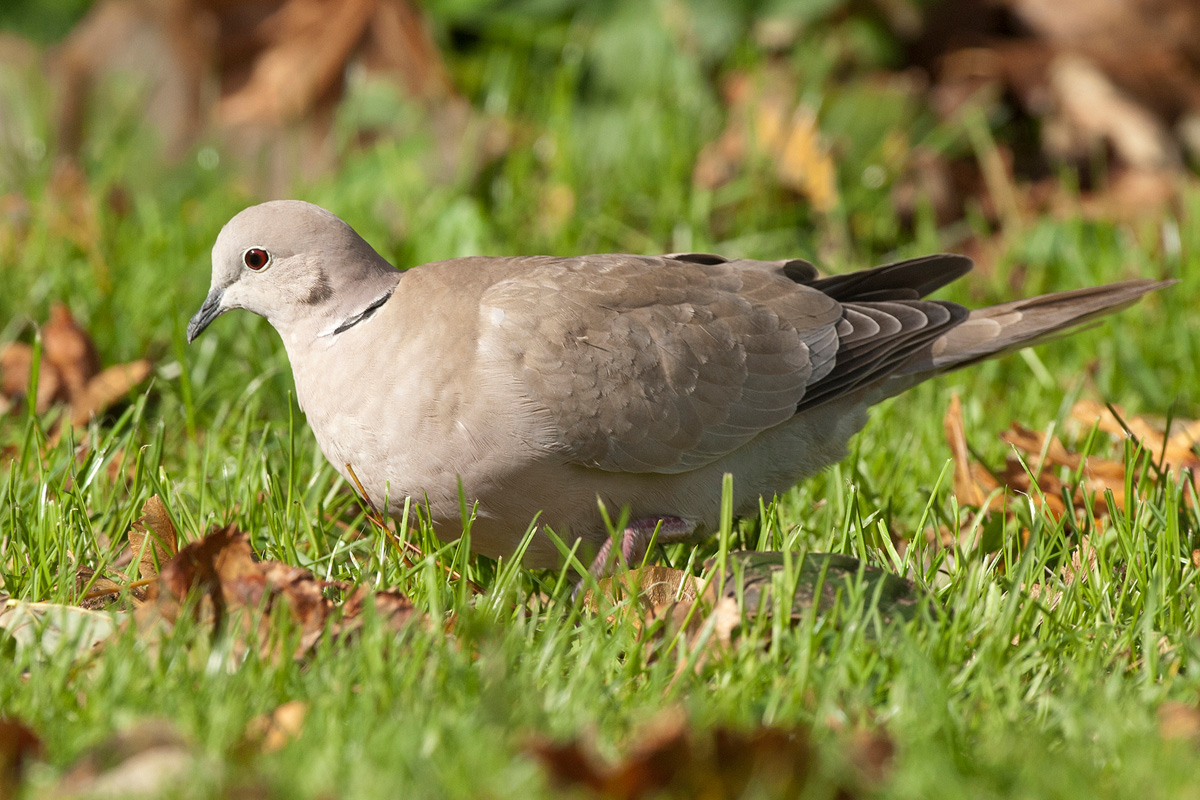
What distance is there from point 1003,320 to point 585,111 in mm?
3008

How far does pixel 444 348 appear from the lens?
120 inches

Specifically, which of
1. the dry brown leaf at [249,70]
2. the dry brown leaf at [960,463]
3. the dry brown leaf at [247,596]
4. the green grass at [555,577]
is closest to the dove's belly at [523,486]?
the green grass at [555,577]

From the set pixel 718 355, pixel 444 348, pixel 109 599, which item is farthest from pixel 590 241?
pixel 109 599

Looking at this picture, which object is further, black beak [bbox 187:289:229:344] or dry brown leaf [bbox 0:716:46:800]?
black beak [bbox 187:289:229:344]

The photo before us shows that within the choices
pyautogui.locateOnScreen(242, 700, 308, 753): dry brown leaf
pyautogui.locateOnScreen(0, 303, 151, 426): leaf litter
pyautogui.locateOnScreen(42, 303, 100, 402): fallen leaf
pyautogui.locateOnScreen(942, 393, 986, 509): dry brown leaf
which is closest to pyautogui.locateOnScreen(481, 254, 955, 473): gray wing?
pyautogui.locateOnScreen(942, 393, 986, 509): dry brown leaf

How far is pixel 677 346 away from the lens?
3334mm

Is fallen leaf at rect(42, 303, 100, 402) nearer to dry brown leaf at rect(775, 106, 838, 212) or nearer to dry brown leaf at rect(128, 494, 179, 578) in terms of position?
dry brown leaf at rect(128, 494, 179, 578)

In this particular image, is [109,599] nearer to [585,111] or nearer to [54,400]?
[54,400]

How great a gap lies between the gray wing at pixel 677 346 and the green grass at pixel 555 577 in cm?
33

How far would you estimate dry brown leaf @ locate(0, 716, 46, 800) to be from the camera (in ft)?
6.30

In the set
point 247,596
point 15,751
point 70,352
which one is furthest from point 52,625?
point 70,352

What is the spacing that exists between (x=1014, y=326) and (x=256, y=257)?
2225mm

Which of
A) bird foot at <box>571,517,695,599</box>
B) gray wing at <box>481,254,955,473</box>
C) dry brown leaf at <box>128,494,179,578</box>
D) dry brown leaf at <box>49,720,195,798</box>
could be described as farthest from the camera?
bird foot at <box>571,517,695,599</box>

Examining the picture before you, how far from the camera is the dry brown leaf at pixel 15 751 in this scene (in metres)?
1.92
